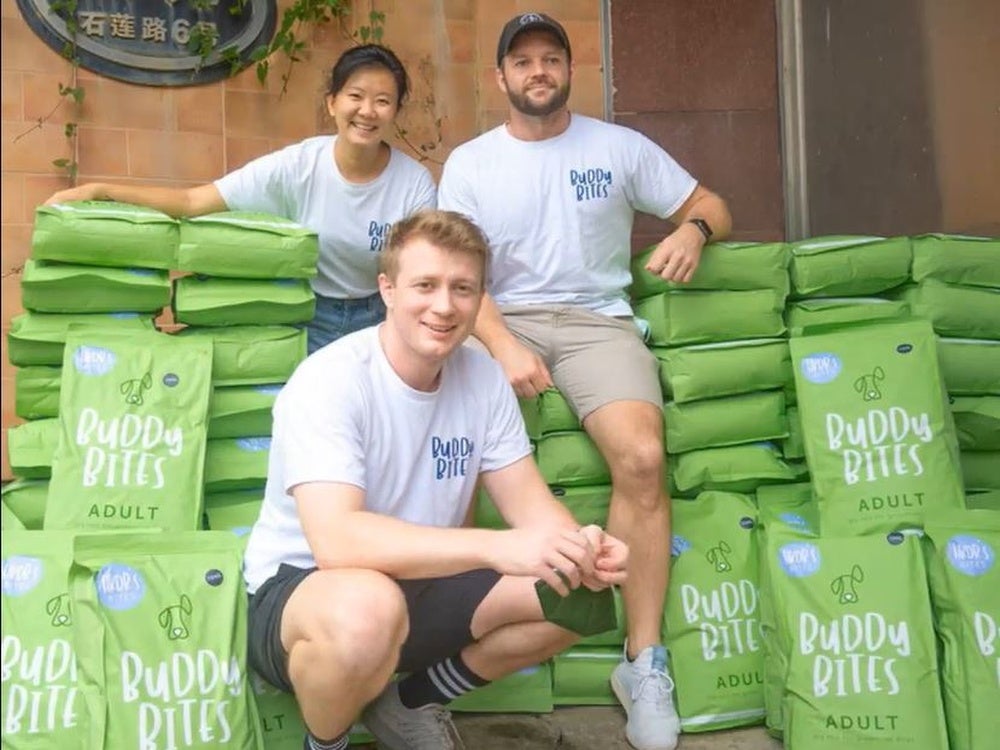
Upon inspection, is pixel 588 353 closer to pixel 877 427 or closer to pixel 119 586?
pixel 877 427

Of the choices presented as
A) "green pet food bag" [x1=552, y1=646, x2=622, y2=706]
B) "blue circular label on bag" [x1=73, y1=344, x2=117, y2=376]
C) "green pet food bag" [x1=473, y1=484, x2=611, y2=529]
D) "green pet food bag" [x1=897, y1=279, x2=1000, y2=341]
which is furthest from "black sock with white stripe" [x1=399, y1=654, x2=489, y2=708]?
"green pet food bag" [x1=897, y1=279, x2=1000, y2=341]

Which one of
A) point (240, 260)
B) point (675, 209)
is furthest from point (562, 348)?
point (240, 260)

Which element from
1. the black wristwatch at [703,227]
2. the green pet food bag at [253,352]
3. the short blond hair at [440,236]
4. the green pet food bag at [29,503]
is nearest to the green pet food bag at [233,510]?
the green pet food bag at [253,352]

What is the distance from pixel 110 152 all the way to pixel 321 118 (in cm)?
61

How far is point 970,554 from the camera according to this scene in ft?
7.45

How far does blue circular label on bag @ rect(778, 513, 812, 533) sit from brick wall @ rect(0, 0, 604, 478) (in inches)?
57.1

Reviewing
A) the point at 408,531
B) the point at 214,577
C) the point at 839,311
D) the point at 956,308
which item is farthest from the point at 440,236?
the point at 956,308

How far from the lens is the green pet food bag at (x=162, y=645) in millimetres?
1968

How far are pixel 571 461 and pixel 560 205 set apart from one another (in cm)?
59

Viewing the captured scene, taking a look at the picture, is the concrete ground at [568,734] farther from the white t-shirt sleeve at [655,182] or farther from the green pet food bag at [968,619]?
the white t-shirt sleeve at [655,182]

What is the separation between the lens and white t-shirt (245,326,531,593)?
1.90 metres

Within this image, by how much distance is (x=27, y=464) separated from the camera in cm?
244

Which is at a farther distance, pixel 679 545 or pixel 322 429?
pixel 679 545

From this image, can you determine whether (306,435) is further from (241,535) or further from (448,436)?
(241,535)
